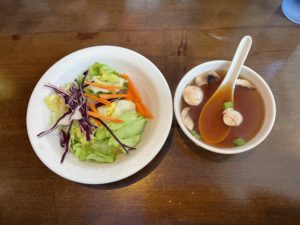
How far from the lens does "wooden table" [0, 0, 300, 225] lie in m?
0.92

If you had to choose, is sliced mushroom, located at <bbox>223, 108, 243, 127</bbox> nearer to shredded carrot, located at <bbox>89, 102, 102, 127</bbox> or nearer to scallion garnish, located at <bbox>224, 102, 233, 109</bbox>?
scallion garnish, located at <bbox>224, 102, 233, 109</bbox>

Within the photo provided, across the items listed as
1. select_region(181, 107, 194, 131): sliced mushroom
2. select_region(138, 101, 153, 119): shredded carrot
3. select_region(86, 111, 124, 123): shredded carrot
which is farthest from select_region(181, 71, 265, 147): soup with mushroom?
select_region(86, 111, 124, 123): shredded carrot

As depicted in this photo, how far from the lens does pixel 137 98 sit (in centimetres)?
100

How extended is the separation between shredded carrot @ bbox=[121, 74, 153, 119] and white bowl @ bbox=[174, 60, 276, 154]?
0.41 feet

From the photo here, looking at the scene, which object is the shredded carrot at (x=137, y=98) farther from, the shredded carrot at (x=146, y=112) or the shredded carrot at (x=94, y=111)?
the shredded carrot at (x=94, y=111)

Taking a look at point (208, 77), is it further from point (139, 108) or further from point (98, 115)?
point (98, 115)

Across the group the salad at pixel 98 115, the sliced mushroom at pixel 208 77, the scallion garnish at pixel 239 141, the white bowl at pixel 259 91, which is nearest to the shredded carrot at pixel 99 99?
the salad at pixel 98 115

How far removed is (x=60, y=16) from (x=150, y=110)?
0.69 metres

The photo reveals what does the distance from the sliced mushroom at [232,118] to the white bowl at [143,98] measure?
0.21 m

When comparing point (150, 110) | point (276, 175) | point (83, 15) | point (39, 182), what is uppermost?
point (83, 15)

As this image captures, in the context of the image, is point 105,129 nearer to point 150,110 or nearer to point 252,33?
point 150,110

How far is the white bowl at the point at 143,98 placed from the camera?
84 centimetres

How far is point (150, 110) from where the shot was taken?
99 cm

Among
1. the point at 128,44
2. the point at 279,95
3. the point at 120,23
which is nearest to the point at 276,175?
the point at 279,95
